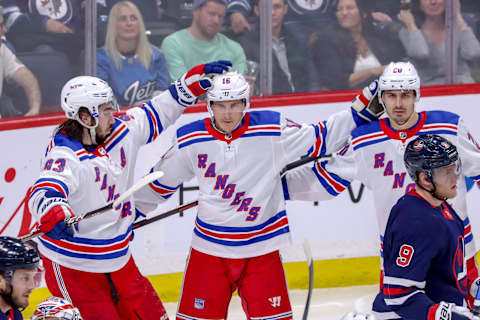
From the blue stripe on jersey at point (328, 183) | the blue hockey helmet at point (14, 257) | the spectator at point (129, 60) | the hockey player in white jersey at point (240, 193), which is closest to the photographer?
the blue hockey helmet at point (14, 257)

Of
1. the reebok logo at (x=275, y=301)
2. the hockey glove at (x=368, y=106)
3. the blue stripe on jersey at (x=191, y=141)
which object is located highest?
the hockey glove at (x=368, y=106)

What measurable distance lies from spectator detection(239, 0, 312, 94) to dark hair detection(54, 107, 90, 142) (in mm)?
1957

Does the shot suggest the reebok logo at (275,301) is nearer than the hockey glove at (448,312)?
No

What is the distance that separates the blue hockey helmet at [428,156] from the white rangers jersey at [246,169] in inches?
39.1

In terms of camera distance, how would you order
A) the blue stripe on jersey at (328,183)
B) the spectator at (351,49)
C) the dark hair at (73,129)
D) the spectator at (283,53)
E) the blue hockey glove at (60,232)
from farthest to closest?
the spectator at (351,49), the spectator at (283,53), the blue stripe on jersey at (328,183), the dark hair at (73,129), the blue hockey glove at (60,232)

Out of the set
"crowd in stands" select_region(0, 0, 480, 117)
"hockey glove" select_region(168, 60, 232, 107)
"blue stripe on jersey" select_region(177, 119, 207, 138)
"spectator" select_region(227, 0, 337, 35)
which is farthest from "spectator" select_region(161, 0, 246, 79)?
"blue stripe on jersey" select_region(177, 119, 207, 138)

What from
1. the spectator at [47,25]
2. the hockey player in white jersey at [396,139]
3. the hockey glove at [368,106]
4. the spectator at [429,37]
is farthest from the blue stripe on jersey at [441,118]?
the spectator at [47,25]

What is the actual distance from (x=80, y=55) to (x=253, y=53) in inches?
41.3

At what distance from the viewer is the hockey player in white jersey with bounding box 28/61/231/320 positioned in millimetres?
3555

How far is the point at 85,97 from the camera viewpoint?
359 cm

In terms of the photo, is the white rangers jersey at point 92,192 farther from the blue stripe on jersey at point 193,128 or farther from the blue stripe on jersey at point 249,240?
the blue stripe on jersey at point 249,240

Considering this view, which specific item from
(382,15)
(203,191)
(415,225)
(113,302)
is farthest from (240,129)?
(382,15)

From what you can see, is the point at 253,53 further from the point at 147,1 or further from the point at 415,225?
the point at 415,225

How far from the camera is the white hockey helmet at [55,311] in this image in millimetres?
2812
